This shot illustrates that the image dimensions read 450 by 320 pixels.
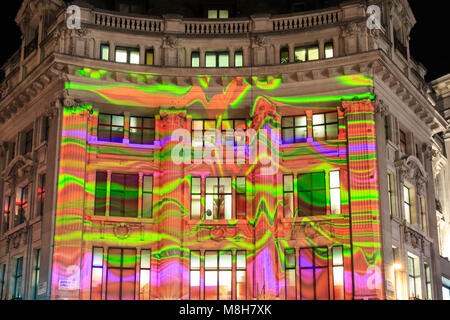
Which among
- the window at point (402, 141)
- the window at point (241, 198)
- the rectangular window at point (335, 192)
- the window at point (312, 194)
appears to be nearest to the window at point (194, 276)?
the window at point (241, 198)

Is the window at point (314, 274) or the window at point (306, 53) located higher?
the window at point (306, 53)

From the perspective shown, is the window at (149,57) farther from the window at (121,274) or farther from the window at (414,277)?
the window at (414,277)

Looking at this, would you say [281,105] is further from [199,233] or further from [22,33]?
[22,33]

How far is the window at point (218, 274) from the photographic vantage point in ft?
131

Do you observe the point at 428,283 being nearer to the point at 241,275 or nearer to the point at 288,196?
the point at 288,196

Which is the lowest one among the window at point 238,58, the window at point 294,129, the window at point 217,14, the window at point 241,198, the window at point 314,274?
the window at point 314,274

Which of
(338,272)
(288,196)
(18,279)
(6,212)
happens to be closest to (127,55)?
(288,196)

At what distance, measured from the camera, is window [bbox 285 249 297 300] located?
1555 inches

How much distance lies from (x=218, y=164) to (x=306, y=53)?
24.4 ft

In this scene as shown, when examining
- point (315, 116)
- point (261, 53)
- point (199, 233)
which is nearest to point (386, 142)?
point (315, 116)

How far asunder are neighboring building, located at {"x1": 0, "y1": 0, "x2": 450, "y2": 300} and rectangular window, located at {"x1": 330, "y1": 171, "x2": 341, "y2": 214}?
0.24 ft

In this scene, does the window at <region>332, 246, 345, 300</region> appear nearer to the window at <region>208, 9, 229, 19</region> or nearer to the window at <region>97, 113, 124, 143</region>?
the window at <region>97, 113, 124, 143</region>

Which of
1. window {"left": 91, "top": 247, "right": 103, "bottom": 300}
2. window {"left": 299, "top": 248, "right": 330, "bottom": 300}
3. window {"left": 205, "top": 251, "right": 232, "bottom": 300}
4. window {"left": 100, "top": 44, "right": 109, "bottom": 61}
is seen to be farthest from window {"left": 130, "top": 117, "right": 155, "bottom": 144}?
window {"left": 299, "top": 248, "right": 330, "bottom": 300}

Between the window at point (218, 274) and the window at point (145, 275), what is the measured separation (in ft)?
9.36
